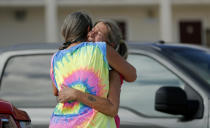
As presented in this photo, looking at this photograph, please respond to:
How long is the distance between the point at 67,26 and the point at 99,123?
608mm

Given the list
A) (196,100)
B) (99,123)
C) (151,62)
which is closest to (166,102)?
(196,100)

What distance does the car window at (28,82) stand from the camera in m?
4.05

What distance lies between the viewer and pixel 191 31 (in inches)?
825

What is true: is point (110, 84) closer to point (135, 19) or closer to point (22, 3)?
point (22, 3)

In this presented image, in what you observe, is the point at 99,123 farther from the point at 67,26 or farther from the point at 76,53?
the point at 67,26

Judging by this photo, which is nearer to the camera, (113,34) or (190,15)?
(113,34)

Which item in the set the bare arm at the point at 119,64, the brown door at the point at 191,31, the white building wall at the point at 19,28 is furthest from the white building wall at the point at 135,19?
the bare arm at the point at 119,64

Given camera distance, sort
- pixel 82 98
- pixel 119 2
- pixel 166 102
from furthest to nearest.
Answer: pixel 119 2 < pixel 166 102 < pixel 82 98

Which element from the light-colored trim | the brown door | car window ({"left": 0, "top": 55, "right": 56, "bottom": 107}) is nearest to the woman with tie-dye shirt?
car window ({"left": 0, "top": 55, "right": 56, "bottom": 107})

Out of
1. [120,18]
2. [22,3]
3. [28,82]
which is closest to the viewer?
[28,82]

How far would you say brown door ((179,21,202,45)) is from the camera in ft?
68.9

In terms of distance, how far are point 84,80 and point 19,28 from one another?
59.5 feet

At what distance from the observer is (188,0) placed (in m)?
20.5

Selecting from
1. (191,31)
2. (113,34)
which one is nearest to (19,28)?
(191,31)
